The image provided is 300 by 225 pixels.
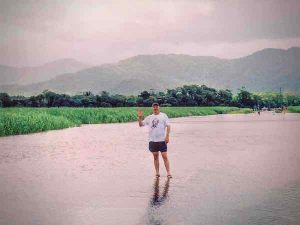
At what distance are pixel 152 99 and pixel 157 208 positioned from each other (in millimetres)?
89779

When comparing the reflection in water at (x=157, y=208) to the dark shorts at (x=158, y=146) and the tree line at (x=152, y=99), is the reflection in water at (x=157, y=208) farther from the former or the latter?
the tree line at (x=152, y=99)

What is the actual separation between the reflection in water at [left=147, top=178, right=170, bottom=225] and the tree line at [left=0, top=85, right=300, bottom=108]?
6421 centimetres

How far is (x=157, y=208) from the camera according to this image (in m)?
8.12

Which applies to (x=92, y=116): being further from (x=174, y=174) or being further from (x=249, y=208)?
(x=249, y=208)

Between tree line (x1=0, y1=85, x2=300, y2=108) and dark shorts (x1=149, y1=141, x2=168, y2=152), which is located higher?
Answer: tree line (x1=0, y1=85, x2=300, y2=108)

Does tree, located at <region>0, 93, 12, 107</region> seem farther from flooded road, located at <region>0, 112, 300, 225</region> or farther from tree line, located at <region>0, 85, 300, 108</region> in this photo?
flooded road, located at <region>0, 112, 300, 225</region>

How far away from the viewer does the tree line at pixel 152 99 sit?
80125mm

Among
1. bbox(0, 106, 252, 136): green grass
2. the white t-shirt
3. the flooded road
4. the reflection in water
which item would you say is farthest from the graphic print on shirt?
bbox(0, 106, 252, 136): green grass

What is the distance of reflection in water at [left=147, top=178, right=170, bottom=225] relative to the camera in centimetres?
722

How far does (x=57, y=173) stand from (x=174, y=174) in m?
2.95

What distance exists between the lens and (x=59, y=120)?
3875cm

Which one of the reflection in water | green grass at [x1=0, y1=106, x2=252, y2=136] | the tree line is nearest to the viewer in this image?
the reflection in water

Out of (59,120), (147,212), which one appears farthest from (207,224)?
(59,120)

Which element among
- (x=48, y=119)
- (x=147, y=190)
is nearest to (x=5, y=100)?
(x=48, y=119)
